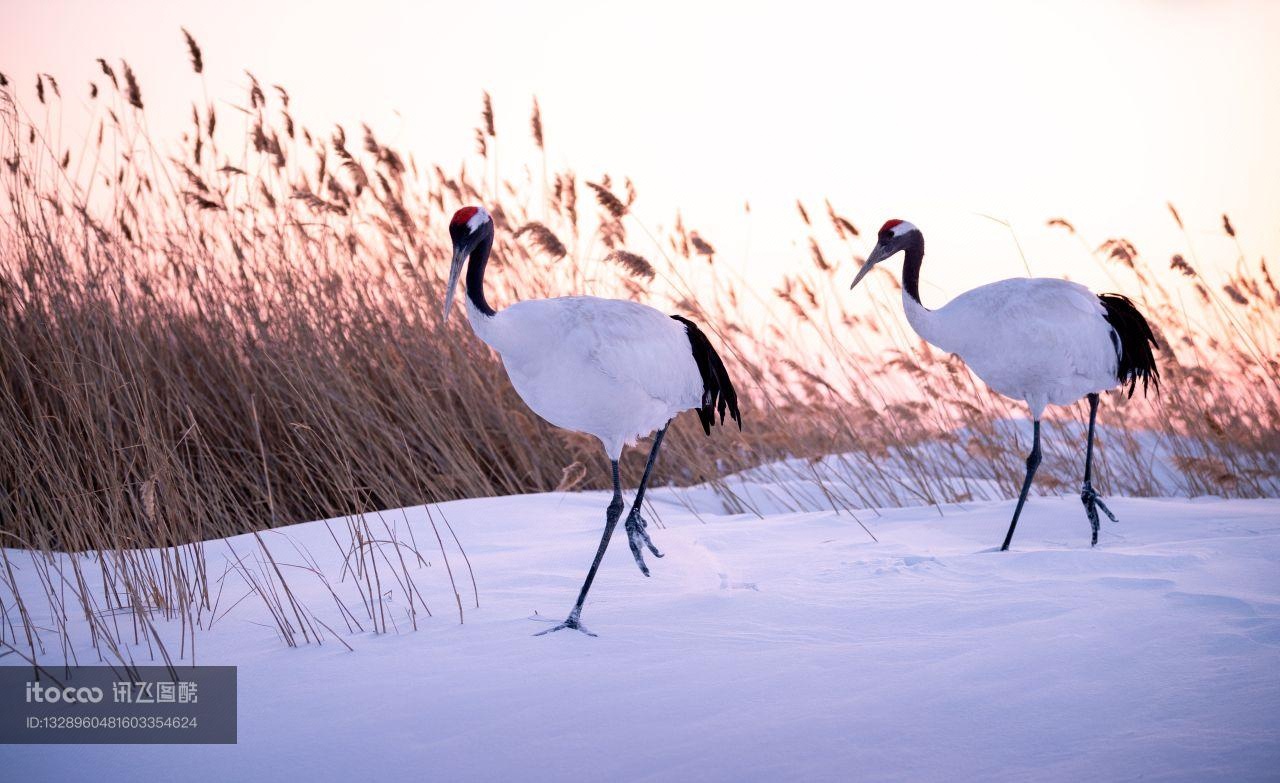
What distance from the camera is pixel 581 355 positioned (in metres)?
3.36

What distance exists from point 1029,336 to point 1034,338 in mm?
26

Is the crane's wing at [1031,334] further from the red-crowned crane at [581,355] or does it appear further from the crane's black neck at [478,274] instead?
the crane's black neck at [478,274]

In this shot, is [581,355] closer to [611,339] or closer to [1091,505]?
[611,339]

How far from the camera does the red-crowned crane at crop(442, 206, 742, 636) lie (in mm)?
3328

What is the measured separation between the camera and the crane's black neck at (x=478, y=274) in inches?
131

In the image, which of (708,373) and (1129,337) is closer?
(708,373)

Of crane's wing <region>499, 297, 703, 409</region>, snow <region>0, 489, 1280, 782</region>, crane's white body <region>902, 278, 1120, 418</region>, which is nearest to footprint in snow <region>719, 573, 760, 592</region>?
snow <region>0, 489, 1280, 782</region>

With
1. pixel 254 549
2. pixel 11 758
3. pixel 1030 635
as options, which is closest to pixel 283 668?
pixel 11 758

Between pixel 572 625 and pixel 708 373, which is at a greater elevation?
pixel 708 373

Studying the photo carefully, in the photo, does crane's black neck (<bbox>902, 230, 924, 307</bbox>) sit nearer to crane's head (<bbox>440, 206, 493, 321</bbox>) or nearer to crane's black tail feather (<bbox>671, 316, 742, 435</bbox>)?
crane's black tail feather (<bbox>671, 316, 742, 435</bbox>)

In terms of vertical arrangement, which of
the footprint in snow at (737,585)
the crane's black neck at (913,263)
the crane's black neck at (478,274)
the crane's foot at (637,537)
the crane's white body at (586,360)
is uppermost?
the crane's black neck at (913,263)

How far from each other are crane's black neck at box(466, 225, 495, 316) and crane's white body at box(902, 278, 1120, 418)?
6.37ft

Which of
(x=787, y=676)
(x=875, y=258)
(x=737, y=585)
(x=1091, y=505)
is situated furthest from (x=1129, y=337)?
(x=787, y=676)

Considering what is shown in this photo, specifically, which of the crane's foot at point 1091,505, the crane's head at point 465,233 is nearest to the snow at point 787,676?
the crane's foot at point 1091,505
